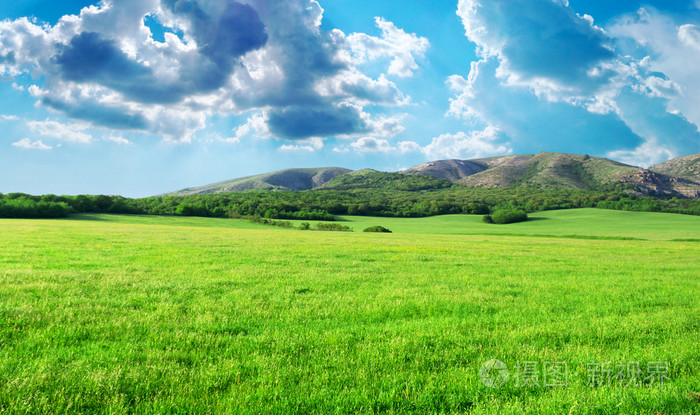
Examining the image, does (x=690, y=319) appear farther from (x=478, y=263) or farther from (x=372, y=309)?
(x=478, y=263)

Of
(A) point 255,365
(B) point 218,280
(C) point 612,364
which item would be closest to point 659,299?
(C) point 612,364

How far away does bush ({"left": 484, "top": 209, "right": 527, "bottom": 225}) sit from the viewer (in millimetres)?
116000

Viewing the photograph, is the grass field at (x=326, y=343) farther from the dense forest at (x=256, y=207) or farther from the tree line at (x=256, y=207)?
the dense forest at (x=256, y=207)

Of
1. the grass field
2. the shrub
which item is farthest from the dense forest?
the grass field

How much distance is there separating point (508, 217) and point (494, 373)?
12258 cm

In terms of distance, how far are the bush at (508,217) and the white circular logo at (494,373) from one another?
394ft

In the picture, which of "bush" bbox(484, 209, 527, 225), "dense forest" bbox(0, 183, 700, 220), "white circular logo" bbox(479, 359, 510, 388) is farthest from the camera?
"bush" bbox(484, 209, 527, 225)

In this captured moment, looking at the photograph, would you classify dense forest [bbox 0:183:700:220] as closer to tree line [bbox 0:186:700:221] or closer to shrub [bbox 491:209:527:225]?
tree line [bbox 0:186:700:221]

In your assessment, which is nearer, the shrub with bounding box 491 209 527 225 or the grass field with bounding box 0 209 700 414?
the grass field with bounding box 0 209 700 414

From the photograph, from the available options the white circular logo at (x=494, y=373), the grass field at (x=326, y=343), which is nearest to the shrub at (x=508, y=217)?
the grass field at (x=326, y=343)

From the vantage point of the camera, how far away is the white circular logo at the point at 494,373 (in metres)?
4.86

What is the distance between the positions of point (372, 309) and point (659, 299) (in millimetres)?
9271

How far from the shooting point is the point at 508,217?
11631 cm

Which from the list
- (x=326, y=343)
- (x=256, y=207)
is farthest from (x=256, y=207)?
(x=326, y=343)
